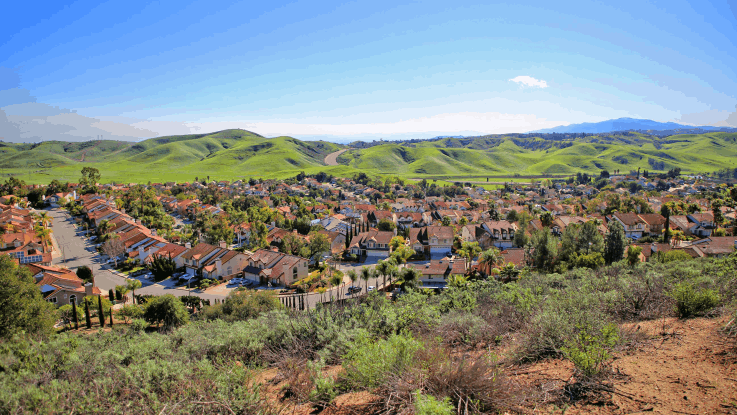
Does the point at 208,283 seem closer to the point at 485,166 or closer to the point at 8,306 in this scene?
the point at 8,306

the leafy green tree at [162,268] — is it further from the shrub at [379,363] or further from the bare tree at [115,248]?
the shrub at [379,363]

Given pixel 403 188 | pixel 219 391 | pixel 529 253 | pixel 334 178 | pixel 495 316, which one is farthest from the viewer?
pixel 334 178

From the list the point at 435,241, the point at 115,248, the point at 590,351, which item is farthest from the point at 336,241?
the point at 590,351

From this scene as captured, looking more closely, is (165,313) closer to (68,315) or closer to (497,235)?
(68,315)

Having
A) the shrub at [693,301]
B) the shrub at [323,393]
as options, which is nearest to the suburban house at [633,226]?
the shrub at [693,301]

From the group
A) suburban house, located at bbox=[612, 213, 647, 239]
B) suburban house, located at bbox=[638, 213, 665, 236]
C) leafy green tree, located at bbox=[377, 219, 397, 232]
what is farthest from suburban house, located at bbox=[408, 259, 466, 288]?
suburban house, located at bbox=[638, 213, 665, 236]

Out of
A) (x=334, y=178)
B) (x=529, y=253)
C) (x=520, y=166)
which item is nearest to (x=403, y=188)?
(x=334, y=178)

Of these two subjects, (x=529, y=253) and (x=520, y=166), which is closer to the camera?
(x=529, y=253)

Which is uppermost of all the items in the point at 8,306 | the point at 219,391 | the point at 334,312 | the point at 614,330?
the point at 614,330
